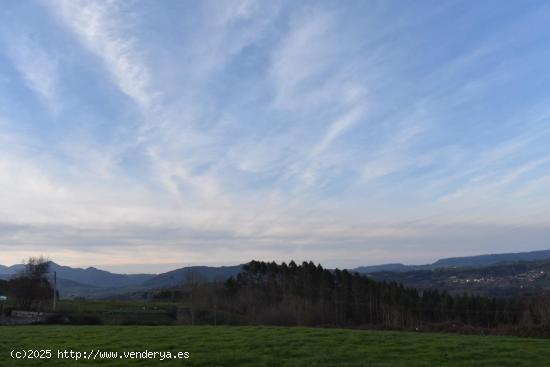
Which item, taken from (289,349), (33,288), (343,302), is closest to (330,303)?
(343,302)

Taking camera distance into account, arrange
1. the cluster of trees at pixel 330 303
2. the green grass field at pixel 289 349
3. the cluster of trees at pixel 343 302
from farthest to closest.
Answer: the cluster of trees at pixel 343 302
the cluster of trees at pixel 330 303
the green grass field at pixel 289 349

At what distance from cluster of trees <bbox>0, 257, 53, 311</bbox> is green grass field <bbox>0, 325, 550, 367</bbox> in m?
52.9

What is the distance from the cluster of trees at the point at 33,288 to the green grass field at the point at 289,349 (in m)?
52.9

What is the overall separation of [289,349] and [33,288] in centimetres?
6263

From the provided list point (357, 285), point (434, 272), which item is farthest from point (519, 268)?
point (357, 285)

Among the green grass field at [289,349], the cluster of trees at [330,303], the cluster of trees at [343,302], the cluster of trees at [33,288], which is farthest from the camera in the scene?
the cluster of trees at [33,288]

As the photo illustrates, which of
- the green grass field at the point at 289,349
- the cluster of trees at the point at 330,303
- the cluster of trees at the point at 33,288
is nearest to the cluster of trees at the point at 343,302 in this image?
the cluster of trees at the point at 330,303

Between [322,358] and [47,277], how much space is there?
234 feet

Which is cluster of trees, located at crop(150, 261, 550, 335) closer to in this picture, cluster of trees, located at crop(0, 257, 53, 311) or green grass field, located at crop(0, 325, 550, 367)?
cluster of trees, located at crop(0, 257, 53, 311)

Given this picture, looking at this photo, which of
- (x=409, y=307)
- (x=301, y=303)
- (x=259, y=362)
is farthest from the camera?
(x=409, y=307)

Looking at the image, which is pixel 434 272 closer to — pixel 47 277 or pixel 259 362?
pixel 47 277

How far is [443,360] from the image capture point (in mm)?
14945

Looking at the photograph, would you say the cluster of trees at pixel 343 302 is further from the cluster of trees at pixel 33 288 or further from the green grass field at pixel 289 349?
the green grass field at pixel 289 349

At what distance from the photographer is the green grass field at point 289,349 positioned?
1426 centimetres
